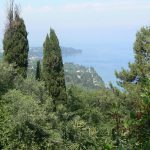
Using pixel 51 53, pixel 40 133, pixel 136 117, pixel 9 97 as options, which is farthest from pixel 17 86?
pixel 136 117

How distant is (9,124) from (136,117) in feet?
42.0

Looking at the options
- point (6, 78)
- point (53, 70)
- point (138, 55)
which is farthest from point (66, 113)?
point (138, 55)

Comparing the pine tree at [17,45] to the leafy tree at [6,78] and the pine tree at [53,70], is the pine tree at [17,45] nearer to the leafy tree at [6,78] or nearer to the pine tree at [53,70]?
the pine tree at [53,70]

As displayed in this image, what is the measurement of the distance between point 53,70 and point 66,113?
4.41 meters

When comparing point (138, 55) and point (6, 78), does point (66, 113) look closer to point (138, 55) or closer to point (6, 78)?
point (6, 78)

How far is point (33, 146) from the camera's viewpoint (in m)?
15.8

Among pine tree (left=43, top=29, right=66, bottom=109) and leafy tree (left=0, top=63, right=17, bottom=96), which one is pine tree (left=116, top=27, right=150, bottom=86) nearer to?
pine tree (left=43, top=29, right=66, bottom=109)

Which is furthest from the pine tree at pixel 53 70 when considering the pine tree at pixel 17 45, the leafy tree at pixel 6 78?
the leafy tree at pixel 6 78

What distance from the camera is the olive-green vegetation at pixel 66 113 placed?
11.2 ft

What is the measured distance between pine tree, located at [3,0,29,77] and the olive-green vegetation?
1607 mm

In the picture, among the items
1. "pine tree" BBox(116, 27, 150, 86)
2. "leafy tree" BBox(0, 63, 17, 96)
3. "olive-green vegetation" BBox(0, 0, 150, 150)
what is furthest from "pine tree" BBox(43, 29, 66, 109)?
"pine tree" BBox(116, 27, 150, 86)

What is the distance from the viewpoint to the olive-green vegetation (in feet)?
11.2

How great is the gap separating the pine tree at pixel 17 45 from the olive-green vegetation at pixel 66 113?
63.3 inches

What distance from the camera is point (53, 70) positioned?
27.1m
